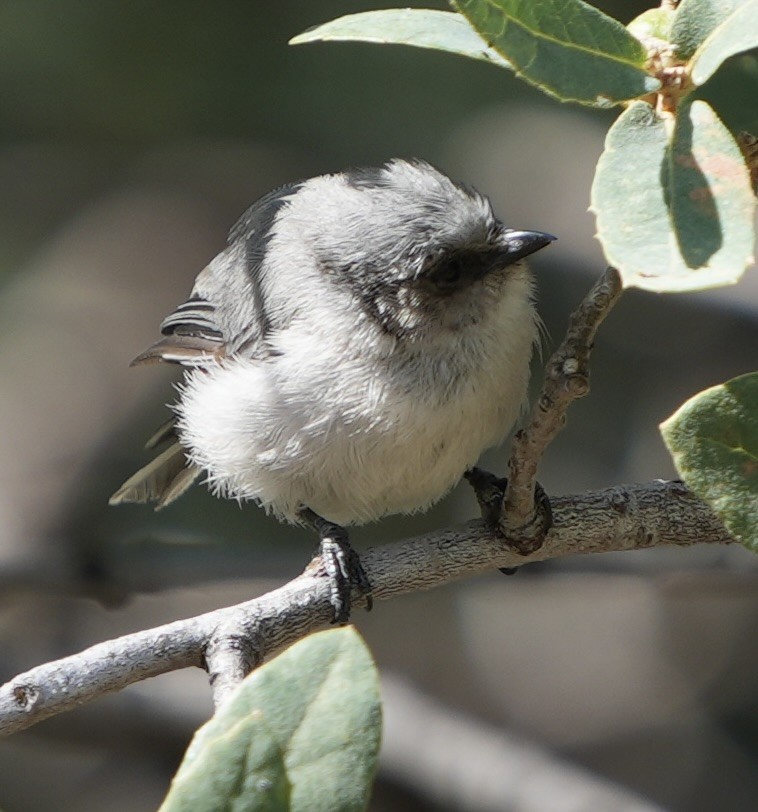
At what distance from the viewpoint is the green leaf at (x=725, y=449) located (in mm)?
1204

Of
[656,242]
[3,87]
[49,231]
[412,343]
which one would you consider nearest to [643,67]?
[656,242]

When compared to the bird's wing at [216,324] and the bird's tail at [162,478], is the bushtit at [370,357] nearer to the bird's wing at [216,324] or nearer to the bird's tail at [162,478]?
the bird's wing at [216,324]

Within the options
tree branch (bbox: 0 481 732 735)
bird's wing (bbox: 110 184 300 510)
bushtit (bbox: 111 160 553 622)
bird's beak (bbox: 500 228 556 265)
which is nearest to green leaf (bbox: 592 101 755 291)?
tree branch (bbox: 0 481 732 735)

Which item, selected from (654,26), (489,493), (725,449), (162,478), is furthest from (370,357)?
(725,449)

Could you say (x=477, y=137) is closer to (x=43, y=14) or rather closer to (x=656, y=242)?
(x=43, y=14)

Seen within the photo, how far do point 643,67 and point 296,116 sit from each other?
3299 millimetres

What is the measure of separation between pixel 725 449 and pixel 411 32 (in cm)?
60

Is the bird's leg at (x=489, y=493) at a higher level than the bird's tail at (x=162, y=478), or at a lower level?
higher

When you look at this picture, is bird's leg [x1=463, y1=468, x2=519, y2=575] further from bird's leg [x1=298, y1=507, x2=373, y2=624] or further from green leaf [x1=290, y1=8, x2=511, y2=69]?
green leaf [x1=290, y1=8, x2=511, y2=69]

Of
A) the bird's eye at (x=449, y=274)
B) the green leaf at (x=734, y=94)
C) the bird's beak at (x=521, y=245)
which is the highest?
the green leaf at (x=734, y=94)

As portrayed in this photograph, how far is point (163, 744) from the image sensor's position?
3703 millimetres

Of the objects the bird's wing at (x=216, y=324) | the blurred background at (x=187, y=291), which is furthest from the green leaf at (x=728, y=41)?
the blurred background at (x=187, y=291)

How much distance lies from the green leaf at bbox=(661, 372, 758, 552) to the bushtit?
1137mm

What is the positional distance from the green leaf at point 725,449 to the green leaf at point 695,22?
0.38 m
